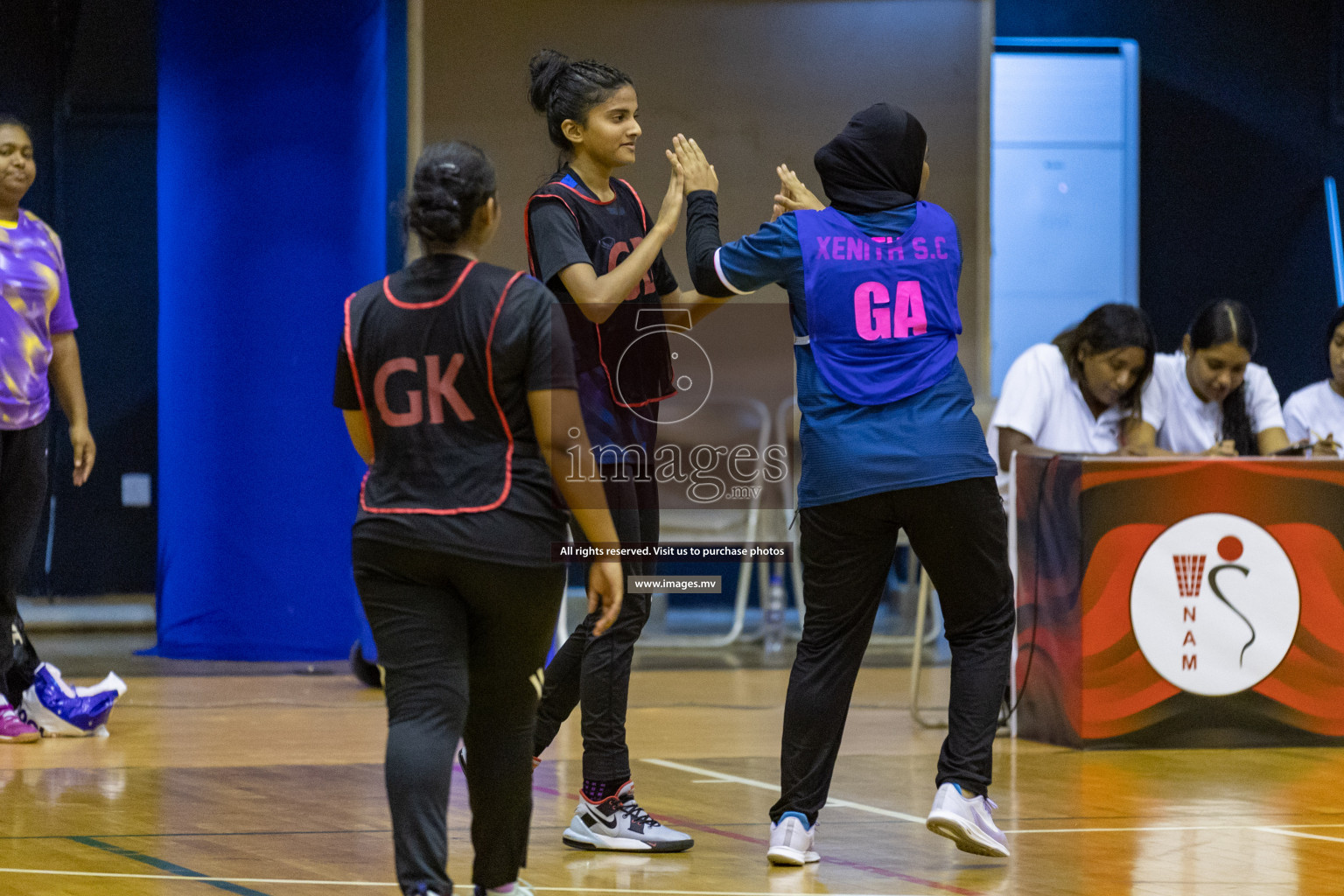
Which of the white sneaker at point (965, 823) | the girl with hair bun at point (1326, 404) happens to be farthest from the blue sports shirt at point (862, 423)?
the girl with hair bun at point (1326, 404)

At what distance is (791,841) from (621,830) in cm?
37

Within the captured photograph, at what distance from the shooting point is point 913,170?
10.6 feet

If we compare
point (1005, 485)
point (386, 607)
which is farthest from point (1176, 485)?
point (386, 607)

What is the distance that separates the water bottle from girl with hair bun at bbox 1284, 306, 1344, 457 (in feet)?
7.31

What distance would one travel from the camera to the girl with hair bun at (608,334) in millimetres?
3260

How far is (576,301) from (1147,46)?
5.51 metres

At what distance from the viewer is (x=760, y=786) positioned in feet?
13.6

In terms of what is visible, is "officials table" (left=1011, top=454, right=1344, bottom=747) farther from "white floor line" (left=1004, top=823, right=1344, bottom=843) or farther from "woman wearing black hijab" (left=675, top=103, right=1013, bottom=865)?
"woman wearing black hijab" (left=675, top=103, right=1013, bottom=865)

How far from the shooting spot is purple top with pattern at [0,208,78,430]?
4.65 metres

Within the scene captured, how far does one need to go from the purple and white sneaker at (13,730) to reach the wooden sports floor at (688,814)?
0.62ft

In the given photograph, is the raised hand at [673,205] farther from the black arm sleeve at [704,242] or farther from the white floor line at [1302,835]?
the white floor line at [1302,835]

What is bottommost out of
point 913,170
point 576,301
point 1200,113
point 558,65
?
point 576,301

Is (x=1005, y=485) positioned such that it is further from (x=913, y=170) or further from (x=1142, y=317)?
(x=913, y=170)

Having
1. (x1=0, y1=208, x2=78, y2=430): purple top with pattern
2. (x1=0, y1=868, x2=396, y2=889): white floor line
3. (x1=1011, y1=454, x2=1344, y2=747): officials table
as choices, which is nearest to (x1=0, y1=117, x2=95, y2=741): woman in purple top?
(x1=0, y1=208, x2=78, y2=430): purple top with pattern
